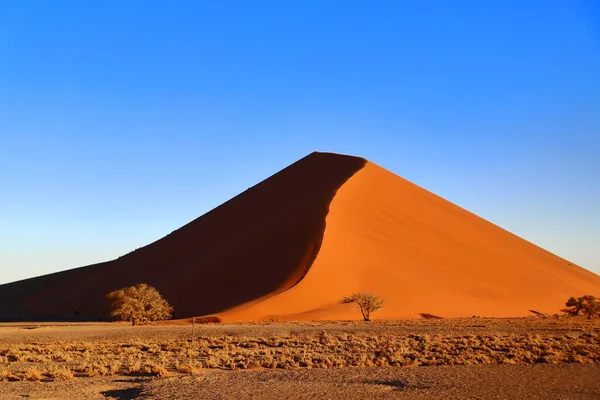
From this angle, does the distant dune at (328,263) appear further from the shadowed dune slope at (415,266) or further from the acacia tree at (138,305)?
the acacia tree at (138,305)

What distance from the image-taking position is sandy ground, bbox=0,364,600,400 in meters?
12.1

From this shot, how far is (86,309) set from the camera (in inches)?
1928

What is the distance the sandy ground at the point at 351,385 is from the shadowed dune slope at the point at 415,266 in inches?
861

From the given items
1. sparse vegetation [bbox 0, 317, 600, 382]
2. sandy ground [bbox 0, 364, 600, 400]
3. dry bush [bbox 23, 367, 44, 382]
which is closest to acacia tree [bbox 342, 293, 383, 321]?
sparse vegetation [bbox 0, 317, 600, 382]

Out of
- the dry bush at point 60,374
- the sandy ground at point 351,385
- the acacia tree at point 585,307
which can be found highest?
the dry bush at point 60,374

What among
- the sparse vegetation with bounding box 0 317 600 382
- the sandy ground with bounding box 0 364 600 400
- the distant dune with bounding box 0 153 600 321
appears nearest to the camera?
the sandy ground with bounding box 0 364 600 400

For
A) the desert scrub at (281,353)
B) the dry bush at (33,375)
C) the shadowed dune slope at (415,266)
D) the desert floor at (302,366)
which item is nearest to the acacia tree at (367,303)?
the shadowed dune slope at (415,266)

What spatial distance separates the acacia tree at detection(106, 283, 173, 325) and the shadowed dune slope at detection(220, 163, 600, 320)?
3.68 metres

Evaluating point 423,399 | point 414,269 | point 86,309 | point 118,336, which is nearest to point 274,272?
point 414,269

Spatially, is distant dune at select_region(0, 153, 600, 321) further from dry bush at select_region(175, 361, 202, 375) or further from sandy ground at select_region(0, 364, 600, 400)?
sandy ground at select_region(0, 364, 600, 400)

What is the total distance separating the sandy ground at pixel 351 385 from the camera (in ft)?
39.7

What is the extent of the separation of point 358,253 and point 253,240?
823cm

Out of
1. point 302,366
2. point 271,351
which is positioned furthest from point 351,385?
point 271,351

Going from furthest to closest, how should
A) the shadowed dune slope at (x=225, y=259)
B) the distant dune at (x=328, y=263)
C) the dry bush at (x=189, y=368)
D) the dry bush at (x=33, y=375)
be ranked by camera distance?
the shadowed dune slope at (x=225, y=259) < the distant dune at (x=328, y=263) < the dry bush at (x=189, y=368) < the dry bush at (x=33, y=375)
